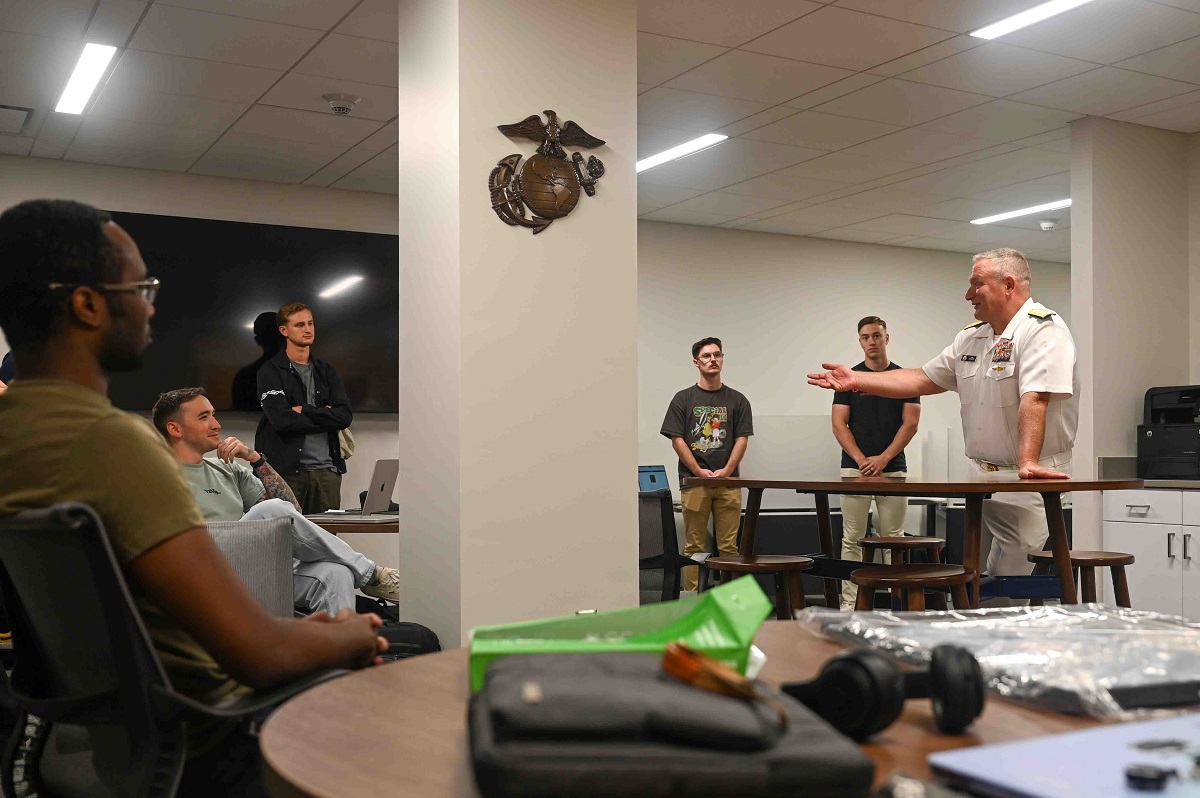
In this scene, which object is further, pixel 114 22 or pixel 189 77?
pixel 189 77

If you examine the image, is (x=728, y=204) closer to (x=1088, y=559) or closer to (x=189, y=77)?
(x=189, y=77)

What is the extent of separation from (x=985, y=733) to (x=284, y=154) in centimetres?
643

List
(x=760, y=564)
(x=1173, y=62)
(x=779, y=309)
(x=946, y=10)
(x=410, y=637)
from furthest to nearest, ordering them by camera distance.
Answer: (x=779, y=309), (x=1173, y=62), (x=946, y=10), (x=760, y=564), (x=410, y=637)

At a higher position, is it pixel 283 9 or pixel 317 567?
pixel 283 9

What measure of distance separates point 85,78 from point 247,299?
6.85 feet

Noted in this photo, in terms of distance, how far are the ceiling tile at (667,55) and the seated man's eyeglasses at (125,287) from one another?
3735 mm

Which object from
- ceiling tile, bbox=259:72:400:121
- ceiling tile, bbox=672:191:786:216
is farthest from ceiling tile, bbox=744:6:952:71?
ceiling tile, bbox=672:191:786:216

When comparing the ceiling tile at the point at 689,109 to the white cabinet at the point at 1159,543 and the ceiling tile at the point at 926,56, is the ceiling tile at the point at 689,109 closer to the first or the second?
the ceiling tile at the point at 926,56

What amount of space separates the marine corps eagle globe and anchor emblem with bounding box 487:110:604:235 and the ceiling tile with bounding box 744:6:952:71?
132 centimetres

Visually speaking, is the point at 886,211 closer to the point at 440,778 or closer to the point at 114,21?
the point at 114,21

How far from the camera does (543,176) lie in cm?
370

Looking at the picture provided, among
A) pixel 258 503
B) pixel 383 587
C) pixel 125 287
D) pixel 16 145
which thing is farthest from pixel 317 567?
pixel 16 145

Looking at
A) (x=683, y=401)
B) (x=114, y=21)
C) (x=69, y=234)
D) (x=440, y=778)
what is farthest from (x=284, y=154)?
(x=440, y=778)

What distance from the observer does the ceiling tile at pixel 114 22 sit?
4.31m
